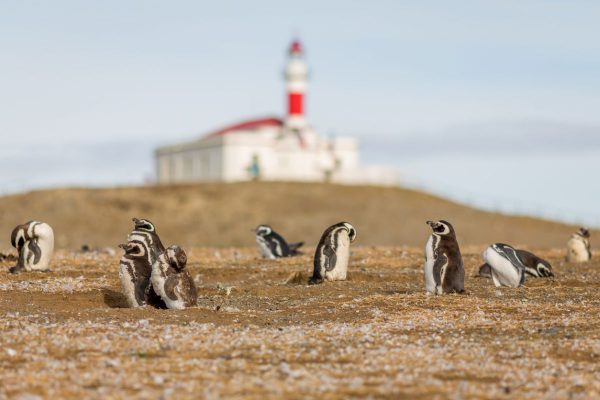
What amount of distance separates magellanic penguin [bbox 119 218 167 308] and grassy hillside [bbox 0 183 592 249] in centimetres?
3152

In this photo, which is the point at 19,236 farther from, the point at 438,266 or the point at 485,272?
the point at 485,272

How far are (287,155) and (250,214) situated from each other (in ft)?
44.3

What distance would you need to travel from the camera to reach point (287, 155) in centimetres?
6869

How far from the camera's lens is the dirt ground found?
9.43 metres

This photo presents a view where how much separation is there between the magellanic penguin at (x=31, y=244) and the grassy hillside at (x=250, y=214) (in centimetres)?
2687

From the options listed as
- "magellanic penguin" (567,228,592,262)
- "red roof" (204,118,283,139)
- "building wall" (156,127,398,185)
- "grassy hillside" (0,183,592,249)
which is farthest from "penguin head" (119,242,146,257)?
"red roof" (204,118,283,139)

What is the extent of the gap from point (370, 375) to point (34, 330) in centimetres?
413

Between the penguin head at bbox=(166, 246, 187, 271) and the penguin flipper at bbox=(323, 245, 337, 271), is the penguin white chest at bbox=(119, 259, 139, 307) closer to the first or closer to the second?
the penguin head at bbox=(166, 246, 187, 271)

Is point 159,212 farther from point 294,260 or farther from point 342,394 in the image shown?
point 342,394

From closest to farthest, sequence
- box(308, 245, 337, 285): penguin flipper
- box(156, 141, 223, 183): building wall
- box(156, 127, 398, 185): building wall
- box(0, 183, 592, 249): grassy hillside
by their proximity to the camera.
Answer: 1. box(308, 245, 337, 285): penguin flipper
2. box(0, 183, 592, 249): grassy hillside
3. box(156, 127, 398, 185): building wall
4. box(156, 141, 223, 183): building wall

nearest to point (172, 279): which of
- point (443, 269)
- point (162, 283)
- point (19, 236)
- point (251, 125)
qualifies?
point (162, 283)

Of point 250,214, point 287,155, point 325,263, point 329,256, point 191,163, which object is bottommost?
point 250,214

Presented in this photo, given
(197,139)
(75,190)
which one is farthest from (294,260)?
(197,139)

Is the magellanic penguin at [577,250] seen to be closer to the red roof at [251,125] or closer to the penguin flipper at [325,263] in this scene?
the penguin flipper at [325,263]
